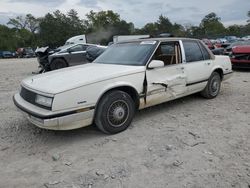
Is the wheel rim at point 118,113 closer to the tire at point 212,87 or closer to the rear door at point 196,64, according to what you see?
the rear door at point 196,64

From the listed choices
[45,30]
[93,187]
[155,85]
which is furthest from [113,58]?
[45,30]

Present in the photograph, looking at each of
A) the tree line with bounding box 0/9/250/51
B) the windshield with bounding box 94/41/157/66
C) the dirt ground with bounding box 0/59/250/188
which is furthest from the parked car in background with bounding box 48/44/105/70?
the tree line with bounding box 0/9/250/51

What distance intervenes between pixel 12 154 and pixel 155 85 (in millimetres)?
2561

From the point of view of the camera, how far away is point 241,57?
10.1 meters

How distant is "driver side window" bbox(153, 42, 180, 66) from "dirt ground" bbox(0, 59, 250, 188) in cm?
105

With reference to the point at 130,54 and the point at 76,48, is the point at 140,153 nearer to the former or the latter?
the point at 130,54

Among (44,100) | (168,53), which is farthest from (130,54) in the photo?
(44,100)

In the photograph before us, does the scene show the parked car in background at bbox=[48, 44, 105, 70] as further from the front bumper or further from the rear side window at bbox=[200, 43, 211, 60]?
the front bumper

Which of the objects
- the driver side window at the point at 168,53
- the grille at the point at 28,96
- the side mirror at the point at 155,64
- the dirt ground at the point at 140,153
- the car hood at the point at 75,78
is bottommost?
the dirt ground at the point at 140,153

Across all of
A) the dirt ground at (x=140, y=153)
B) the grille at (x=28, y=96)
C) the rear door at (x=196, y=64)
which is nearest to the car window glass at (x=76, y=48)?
the dirt ground at (x=140, y=153)

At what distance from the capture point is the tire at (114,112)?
13.2 ft

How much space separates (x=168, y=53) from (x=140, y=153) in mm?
2367

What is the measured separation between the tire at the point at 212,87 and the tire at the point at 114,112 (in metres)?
2.45

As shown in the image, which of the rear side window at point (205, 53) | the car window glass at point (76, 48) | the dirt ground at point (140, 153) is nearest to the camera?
the dirt ground at point (140, 153)
